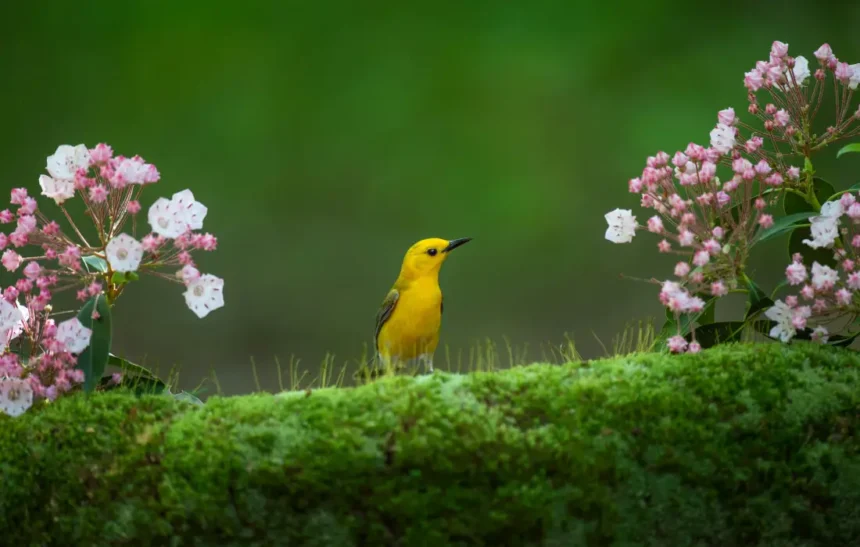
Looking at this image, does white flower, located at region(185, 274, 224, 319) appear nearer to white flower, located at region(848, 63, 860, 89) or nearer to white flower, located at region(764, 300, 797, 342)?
white flower, located at region(764, 300, 797, 342)

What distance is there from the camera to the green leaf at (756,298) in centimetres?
209

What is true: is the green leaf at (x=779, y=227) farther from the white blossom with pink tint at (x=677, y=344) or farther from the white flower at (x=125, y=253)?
the white flower at (x=125, y=253)

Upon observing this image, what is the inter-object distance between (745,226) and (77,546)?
5.07 feet

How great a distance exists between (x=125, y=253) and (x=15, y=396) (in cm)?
38

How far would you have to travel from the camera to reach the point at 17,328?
2084 mm

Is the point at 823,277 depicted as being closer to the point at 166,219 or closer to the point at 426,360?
the point at 426,360

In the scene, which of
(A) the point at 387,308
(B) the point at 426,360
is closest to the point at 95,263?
(A) the point at 387,308

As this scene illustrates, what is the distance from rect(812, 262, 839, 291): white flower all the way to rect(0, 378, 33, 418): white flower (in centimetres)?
170

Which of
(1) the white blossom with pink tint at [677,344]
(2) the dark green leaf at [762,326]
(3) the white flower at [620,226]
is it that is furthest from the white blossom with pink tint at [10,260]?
(2) the dark green leaf at [762,326]

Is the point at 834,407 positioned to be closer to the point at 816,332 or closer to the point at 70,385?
the point at 816,332

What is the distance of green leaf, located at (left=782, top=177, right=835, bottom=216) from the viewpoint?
2.32m

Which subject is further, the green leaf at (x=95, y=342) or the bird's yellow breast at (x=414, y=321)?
the bird's yellow breast at (x=414, y=321)

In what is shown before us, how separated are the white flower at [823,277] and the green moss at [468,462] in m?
0.21

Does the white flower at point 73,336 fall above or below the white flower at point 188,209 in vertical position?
below
